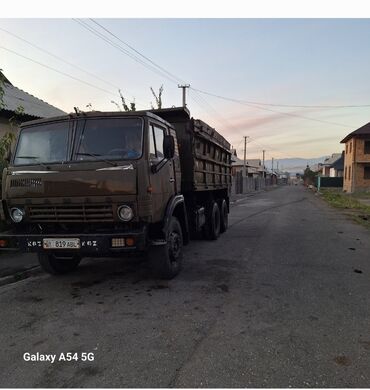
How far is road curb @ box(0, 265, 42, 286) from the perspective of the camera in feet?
20.1

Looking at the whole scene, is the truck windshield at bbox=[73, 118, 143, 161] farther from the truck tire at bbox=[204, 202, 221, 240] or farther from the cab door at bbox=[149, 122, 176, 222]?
the truck tire at bbox=[204, 202, 221, 240]

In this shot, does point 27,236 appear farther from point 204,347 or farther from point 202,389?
point 202,389

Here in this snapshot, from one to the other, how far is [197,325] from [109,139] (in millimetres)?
2868

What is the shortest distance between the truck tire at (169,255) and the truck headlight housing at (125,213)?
84cm

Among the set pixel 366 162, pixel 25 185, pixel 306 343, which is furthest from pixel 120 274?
pixel 366 162

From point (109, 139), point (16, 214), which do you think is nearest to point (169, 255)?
point (109, 139)

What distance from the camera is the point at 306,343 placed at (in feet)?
12.3

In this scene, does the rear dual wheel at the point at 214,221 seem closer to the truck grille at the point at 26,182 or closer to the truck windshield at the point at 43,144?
the truck windshield at the point at 43,144

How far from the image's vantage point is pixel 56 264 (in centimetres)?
640

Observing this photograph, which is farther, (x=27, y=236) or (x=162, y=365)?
(x=27, y=236)

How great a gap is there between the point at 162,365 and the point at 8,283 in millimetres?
3931

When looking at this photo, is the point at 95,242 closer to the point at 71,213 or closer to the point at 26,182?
the point at 71,213

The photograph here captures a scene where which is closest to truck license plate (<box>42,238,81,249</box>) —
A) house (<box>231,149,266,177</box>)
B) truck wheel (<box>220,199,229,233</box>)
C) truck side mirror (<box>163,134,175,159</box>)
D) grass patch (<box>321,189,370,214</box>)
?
truck side mirror (<box>163,134,175,159</box>)

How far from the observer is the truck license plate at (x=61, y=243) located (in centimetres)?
509
